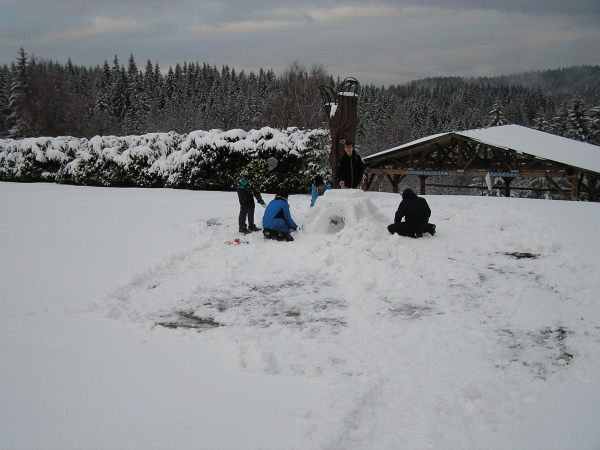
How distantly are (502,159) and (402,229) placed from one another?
13620mm

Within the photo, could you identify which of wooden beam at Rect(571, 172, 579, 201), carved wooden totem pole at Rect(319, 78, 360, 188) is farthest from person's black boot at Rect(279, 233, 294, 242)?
wooden beam at Rect(571, 172, 579, 201)

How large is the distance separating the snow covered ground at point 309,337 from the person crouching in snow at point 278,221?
1.21 feet

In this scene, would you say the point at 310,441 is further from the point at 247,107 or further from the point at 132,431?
the point at 247,107

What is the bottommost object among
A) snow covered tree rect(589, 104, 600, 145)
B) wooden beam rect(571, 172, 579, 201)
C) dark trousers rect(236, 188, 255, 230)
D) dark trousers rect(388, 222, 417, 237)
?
dark trousers rect(388, 222, 417, 237)

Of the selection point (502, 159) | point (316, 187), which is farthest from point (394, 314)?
point (502, 159)

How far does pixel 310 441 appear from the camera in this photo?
2.78 metres

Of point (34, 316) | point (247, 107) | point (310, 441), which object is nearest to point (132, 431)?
point (310, 441)

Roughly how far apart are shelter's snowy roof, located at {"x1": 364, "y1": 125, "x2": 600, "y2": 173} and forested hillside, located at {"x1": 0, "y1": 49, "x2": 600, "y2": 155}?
12047mm

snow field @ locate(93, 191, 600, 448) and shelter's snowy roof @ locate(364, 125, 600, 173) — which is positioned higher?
shelter's snowy roof @ locate(364, 125, 600, 173)

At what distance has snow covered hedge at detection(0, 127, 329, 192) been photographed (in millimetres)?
15062

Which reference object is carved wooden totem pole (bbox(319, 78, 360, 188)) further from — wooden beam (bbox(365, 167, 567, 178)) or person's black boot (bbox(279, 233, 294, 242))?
wooden beam (bbox(365, 167, 567, 178))

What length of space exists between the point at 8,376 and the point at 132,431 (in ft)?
4.42

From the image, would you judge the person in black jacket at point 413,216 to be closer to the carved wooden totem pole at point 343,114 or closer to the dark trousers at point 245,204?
the carved wooden totem pole at point 343,114

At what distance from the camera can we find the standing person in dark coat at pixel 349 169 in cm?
963
